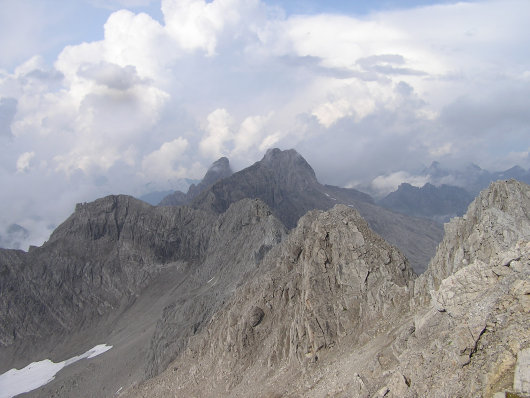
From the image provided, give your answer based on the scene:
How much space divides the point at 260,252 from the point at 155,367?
41.9m

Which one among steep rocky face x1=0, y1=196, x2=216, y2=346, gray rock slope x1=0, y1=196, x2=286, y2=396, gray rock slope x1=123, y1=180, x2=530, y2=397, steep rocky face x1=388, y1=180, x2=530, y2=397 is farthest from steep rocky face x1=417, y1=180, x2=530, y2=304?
steep rocky face x1=0, y1=196, x2=216, y2=346

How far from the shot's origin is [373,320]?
185 feet

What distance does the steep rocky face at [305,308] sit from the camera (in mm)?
58531

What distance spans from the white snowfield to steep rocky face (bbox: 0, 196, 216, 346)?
58.8 ft

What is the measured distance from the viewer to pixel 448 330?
31.0m

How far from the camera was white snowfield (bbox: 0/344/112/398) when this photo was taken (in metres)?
112

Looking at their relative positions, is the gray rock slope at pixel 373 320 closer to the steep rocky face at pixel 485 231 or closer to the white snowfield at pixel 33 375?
the steep rocky face at pixel 485 231

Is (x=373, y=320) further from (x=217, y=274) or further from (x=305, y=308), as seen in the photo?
(x=217, y=274)

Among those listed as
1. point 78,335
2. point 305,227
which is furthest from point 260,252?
point 78,335

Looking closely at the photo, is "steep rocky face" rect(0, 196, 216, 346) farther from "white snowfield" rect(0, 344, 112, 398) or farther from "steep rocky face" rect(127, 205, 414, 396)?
"steep rocky face" rect(127, 205, 414, 396)

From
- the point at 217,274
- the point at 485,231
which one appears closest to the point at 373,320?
the point at 485,231

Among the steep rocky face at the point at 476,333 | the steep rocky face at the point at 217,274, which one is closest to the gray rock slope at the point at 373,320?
the steep rocky face at the point at 476,333

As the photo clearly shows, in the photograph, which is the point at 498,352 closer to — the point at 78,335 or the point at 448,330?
the point at 448,330

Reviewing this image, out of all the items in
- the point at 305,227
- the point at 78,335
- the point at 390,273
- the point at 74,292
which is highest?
the point at 305,227
